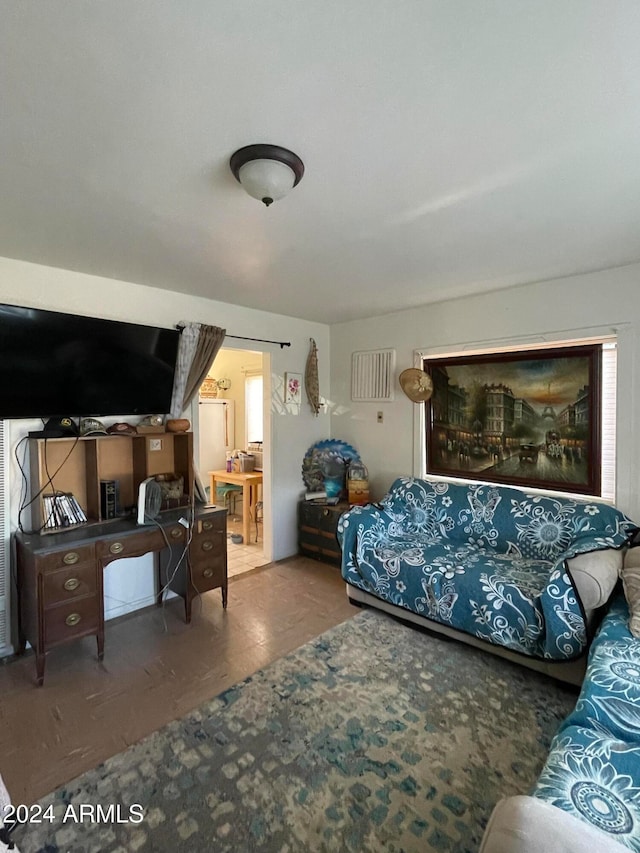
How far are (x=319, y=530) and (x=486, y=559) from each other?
176 centimetres

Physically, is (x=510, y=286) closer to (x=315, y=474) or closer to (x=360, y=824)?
(x=315, y=474)

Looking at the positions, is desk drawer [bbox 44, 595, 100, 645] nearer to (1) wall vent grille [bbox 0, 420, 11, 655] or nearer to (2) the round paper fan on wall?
(1) wall vent grille [bbox 0, 420, 11, 655]

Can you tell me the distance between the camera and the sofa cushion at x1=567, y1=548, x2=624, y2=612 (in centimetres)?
212

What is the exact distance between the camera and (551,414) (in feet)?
10.4

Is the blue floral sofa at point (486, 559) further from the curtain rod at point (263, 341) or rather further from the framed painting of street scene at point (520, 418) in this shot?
the curtain rod at point (263, 341)

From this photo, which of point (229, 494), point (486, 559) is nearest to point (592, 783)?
point (486, 559)

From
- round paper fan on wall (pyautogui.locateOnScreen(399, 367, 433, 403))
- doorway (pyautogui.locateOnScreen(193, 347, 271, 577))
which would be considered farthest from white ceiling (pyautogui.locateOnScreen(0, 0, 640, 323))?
doorway (pyautogui.locateOnScreen(193, 347, 271, 577))

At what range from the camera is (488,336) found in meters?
3.41

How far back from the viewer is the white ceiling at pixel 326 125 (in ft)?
3.31

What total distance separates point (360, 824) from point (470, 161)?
2.46 metres

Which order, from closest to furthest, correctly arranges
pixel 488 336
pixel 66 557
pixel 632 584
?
1. pixel 632 584
2. pixel 66 557
3. pixel 488 336

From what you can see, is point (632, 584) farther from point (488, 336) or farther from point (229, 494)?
point (229, 494)

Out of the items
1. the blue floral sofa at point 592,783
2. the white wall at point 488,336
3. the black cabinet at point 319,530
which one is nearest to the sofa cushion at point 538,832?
the blue floral sofa at point 592,783

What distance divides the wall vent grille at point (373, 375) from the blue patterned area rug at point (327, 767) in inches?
94.9
